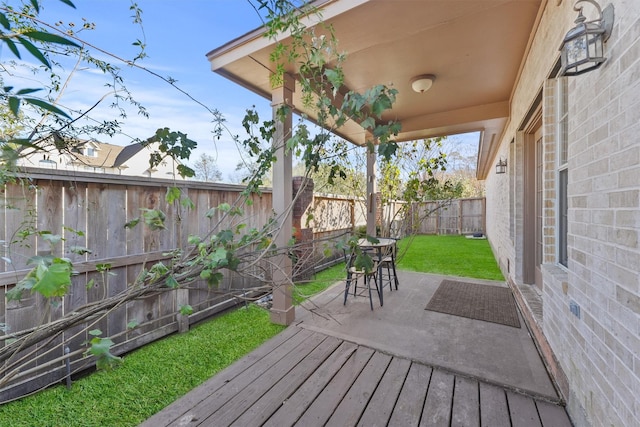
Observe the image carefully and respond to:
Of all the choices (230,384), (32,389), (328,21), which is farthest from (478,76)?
(32,389)

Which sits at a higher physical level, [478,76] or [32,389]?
[478,76]

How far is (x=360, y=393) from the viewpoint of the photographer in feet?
6.56

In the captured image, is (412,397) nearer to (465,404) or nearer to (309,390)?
(465,404)

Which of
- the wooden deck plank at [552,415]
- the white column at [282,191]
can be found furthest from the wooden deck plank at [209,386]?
the wooden deck plank at [552,415]

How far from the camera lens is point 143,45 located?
159 cm

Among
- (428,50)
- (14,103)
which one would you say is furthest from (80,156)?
(428,50)

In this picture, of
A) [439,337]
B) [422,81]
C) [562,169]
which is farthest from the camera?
[422,81]

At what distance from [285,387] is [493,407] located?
139 cm

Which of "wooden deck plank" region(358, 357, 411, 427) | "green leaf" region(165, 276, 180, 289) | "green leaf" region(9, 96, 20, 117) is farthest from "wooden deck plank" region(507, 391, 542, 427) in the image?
"green leaf" region(9, 96, 20, 117)

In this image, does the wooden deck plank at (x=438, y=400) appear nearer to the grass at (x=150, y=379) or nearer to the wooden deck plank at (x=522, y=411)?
the wooden deck plank at (x=522, y=411)

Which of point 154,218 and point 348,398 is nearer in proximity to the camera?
point 154,218

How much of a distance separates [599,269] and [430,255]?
235 inches

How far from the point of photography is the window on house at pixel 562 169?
7.13 feet

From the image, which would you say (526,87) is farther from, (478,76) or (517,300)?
(517,300)
